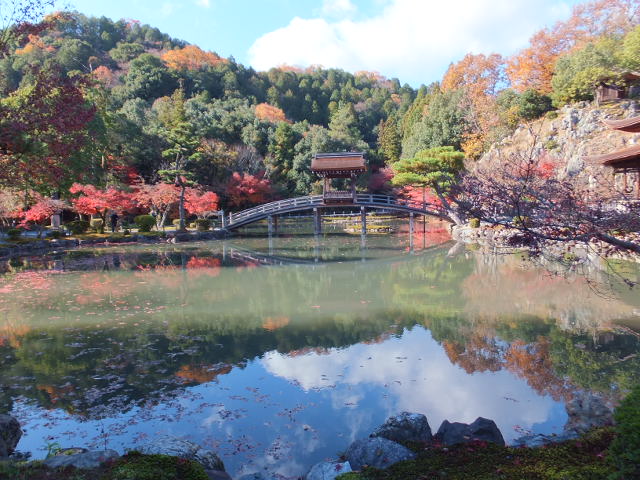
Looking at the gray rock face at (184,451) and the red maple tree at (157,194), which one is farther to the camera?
the red maple tree at (157,194)

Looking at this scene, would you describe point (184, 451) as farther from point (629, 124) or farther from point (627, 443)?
point (629, 124)

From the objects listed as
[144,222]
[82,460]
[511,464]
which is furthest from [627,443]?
[144,222]

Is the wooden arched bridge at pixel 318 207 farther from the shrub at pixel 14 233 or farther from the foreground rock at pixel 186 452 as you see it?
the foreground rock at pixel 186 452

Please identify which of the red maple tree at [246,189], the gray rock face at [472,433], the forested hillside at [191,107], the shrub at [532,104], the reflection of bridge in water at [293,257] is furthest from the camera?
the red maple tree at [246,189]

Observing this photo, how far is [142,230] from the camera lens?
21.7 m

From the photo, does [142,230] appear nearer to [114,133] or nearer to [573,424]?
[114,133]

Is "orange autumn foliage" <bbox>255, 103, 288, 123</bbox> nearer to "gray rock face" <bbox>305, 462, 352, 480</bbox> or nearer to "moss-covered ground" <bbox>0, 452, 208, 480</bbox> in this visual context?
"gray rock face" <bbox>305, 462, 352, 480</bbox>

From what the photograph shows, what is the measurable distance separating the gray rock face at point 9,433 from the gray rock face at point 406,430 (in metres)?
3.15

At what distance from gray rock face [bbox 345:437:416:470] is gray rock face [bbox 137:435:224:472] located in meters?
1.07

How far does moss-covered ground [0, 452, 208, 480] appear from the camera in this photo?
2.54 m

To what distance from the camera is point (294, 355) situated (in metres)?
6.54

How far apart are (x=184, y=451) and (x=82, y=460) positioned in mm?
691

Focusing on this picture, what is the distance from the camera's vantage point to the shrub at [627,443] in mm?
2135

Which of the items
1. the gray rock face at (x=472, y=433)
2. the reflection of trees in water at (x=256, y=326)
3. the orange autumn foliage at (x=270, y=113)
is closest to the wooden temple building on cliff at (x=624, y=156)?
the reflection of trees in water at (x=256, y=326)
